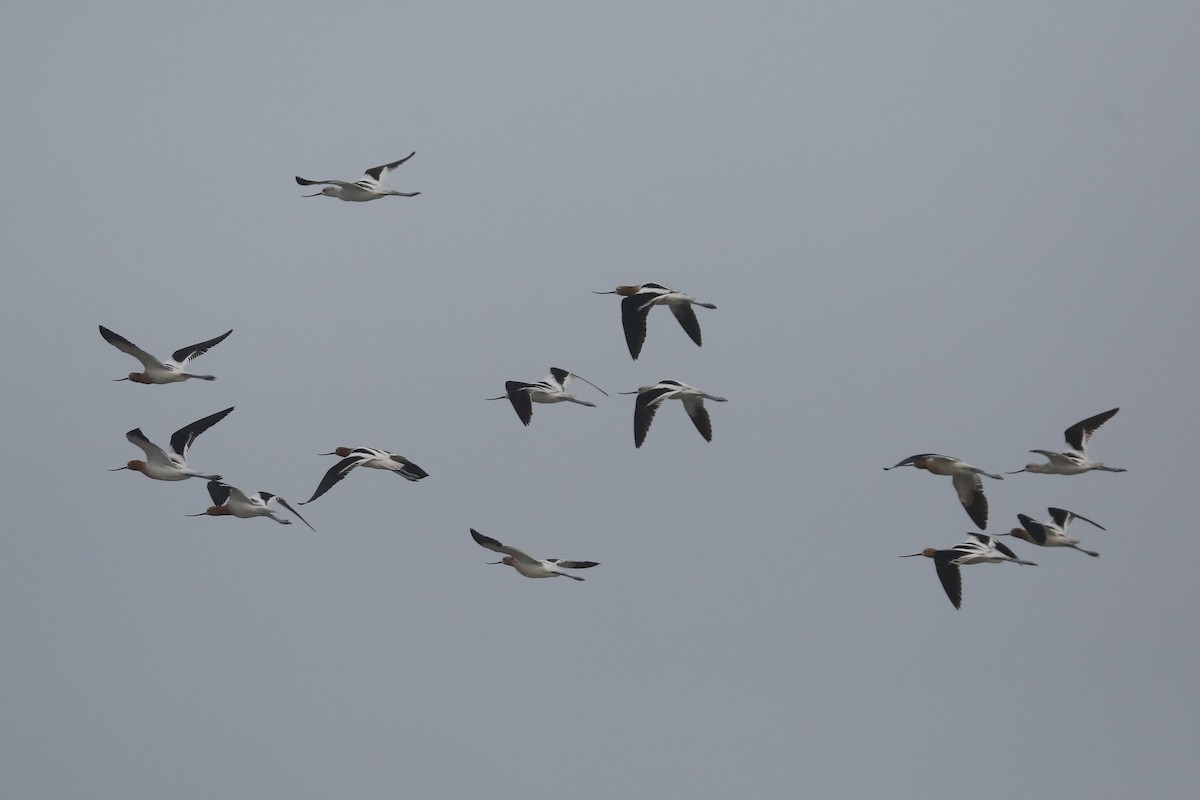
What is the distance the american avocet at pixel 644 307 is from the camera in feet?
97.2

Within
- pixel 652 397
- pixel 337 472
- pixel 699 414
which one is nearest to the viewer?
pixel 337 472

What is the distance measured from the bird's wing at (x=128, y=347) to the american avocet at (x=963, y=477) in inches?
549

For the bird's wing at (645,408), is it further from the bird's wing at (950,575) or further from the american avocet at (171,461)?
the american avocet at (171,461)

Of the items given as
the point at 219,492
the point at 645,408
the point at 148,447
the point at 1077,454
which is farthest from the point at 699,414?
the point at 148,447

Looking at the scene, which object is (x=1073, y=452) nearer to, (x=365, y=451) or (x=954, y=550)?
(x=954, y=550)

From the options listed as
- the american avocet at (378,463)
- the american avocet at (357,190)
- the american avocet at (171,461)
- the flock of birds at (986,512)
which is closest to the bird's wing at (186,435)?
the american avocet at (171,461)

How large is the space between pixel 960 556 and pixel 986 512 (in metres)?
1.48

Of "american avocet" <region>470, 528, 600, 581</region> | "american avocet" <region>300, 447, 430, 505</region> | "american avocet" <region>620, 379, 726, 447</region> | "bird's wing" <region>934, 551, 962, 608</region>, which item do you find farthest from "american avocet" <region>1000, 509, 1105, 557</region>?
"american avocet" <region>300, 447, 430, 505</region>

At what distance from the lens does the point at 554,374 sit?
1244 inches

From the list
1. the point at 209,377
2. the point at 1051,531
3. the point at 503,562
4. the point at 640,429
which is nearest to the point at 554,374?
the point at 640,429

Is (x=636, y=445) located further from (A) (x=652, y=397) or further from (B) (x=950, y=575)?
(B) (x=950, y=575)

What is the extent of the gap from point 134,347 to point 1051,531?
57.5 ft

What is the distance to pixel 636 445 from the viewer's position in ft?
99.6

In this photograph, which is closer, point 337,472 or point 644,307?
point 337,472
